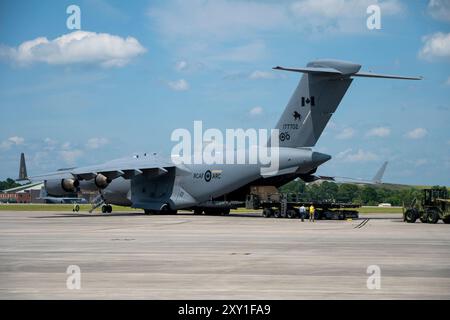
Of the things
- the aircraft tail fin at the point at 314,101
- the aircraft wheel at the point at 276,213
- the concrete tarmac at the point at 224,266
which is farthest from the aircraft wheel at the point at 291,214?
the concrete tarmac at the point at 224,266

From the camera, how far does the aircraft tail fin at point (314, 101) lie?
42.8 meters

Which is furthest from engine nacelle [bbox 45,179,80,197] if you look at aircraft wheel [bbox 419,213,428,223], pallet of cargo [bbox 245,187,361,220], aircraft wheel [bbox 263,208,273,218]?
aircraft wheel [bbox 419,213,428,223]

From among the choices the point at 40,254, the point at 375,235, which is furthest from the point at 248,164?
the point at 40,254

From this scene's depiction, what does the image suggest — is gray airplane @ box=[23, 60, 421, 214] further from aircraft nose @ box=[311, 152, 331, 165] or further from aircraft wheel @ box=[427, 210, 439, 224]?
aircraft wheel @ box=[427, 210, 439, 224]

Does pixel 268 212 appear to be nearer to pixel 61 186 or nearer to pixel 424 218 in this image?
pixel 424 218

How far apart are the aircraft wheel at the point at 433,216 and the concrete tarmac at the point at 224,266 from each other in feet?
48.3

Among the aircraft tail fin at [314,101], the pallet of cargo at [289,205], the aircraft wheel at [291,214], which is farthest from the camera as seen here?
the aircraft wheel at [291,214]

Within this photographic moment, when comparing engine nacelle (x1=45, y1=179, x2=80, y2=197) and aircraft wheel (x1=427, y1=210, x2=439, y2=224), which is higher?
engine nacelle (x1=45, y1=179, x2=80, y2=197)

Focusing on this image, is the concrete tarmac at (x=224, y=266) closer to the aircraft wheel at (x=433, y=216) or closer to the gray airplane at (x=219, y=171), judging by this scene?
the aircraft wheel at (x=433, y=216)

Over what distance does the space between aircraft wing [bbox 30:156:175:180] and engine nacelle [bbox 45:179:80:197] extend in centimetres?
48

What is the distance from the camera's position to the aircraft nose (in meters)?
44.3

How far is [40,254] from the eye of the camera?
2038cm

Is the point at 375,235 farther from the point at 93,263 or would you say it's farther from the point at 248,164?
the point at 248,164
